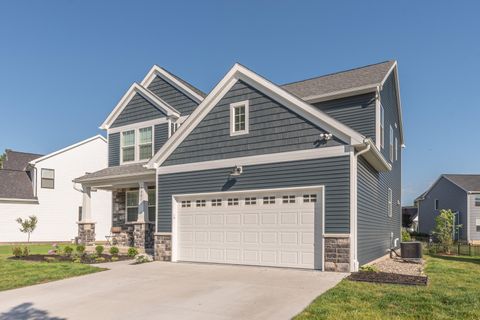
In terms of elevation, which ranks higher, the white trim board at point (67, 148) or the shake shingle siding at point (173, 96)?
the shake shingle siding at point (173, 96)

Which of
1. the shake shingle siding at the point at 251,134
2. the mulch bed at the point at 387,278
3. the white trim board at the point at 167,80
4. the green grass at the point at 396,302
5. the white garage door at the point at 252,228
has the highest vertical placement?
the white trim board at the point at 167,80

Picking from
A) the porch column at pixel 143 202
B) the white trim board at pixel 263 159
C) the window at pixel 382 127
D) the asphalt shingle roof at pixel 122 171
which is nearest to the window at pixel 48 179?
the asphalt shingle roof at pixel 122 171

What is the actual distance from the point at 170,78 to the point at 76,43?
536 centimetres

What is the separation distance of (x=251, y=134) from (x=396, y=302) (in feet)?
22.0

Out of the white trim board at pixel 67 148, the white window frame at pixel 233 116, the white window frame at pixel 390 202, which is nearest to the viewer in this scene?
the white window frame at pixel 233 116

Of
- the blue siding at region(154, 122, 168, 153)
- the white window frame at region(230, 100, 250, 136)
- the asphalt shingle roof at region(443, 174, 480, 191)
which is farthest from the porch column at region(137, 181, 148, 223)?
the asphalt shingle roof at region(443, 174, 480, 191)

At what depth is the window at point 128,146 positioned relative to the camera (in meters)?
18.4

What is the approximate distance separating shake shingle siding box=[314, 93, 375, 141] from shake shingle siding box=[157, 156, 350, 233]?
3630mm

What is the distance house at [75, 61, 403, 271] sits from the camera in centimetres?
1035

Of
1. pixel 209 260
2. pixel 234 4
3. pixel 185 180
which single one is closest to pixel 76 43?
pixel 234 4

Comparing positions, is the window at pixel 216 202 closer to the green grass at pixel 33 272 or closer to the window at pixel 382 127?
the green grass at pixel 33 272

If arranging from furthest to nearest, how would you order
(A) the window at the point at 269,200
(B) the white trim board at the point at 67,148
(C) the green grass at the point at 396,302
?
(B) the white trim board at the point at 67,148
(A) the window at the point at 269,200
(C) the green grass at the point at 396,302

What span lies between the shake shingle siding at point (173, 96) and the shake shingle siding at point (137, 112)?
32.5 inches

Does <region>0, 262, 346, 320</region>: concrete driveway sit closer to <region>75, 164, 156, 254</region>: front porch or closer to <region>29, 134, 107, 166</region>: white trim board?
<region>75, 164, 156, 254</region>: front porch
